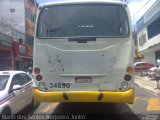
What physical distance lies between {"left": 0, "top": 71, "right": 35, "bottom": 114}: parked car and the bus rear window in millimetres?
1719

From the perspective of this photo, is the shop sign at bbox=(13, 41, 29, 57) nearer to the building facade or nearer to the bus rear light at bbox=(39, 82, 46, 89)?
the building facade

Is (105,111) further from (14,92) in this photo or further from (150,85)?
(150,85)

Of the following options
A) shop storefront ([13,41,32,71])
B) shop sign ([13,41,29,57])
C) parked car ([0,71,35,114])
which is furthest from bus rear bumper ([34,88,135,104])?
shop sign ([13,41,29,57])

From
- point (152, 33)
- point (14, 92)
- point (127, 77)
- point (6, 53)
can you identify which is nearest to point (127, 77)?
point (127, 77)

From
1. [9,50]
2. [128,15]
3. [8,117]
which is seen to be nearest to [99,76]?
[128,15]

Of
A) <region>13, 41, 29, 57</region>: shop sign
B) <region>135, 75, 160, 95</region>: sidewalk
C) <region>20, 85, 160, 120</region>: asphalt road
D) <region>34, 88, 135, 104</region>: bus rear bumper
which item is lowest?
<region>20, 85, 160, 120</region>: asphalt road

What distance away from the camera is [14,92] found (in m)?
9.76

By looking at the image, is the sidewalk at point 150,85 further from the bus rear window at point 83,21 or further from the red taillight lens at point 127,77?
the bus rear window at point 83,21

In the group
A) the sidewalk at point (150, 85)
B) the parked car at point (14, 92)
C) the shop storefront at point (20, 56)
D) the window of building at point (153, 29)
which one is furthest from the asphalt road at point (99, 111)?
the window of building at point (153, 29)

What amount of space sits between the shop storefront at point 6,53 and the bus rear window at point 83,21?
23.5m

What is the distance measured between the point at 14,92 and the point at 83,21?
2.75 metres

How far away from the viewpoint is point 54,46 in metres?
9.14

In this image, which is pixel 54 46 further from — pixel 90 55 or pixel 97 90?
pixel 97 90

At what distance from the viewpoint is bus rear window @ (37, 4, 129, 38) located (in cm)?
918
